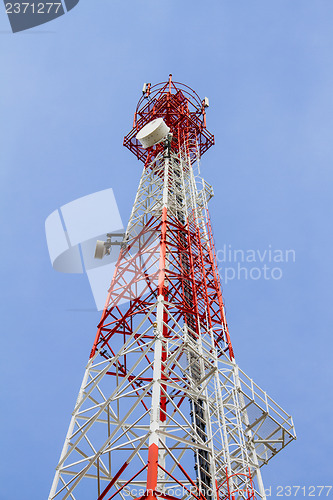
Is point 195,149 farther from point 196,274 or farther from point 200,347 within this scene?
point 200,347

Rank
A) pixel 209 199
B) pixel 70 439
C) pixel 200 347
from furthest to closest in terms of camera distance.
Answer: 1. pixel 209 199
2. pixel 200 347
3. pixel 70 439

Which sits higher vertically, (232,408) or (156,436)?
(232,408)

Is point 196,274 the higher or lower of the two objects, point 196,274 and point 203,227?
the lower

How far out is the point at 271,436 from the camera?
18281mm

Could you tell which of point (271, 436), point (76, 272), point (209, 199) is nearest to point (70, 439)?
point (271, 436)

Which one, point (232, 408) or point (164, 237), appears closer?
point (232, 408)

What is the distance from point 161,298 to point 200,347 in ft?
6.72

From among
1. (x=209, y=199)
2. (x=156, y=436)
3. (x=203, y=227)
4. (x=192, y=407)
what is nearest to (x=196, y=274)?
(x=203, y=227)

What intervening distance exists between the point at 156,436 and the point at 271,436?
25.7 feet

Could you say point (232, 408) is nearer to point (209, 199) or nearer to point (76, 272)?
point (76, 272)

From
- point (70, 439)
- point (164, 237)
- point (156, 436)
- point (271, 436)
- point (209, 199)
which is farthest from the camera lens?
point (209, 199)

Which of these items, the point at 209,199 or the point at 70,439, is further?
the point at 209,199

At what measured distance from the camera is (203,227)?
24.9m

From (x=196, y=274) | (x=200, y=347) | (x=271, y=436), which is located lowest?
(x=271, y=436)
